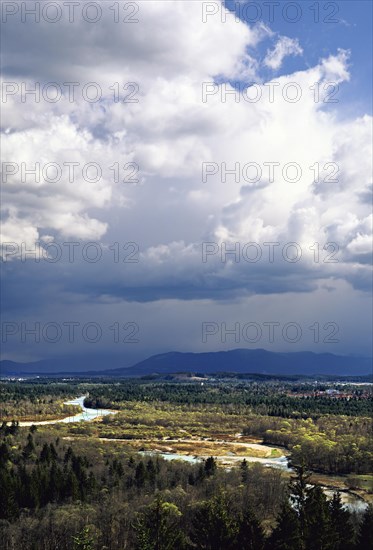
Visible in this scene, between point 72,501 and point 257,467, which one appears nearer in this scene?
point 72,501

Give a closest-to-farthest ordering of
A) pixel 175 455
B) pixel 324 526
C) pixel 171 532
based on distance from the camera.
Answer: pixel 324 526 < pixel 171 532 < pixel 175 455

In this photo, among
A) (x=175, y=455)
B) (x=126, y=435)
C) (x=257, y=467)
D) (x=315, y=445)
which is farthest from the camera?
(x=126, y=435)

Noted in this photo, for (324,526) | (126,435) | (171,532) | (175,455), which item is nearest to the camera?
(324,526)

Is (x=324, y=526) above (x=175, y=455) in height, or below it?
above

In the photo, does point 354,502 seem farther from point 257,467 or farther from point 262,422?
point 262,422

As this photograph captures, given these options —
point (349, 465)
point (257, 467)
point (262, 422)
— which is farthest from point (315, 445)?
point (262, 422)

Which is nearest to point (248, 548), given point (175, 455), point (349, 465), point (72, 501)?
point (72, 501)

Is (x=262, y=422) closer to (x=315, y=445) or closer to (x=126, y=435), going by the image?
(x=126, y=435)

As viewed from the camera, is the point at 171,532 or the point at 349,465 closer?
the point at 171,532

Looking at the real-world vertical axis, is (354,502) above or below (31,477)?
below
